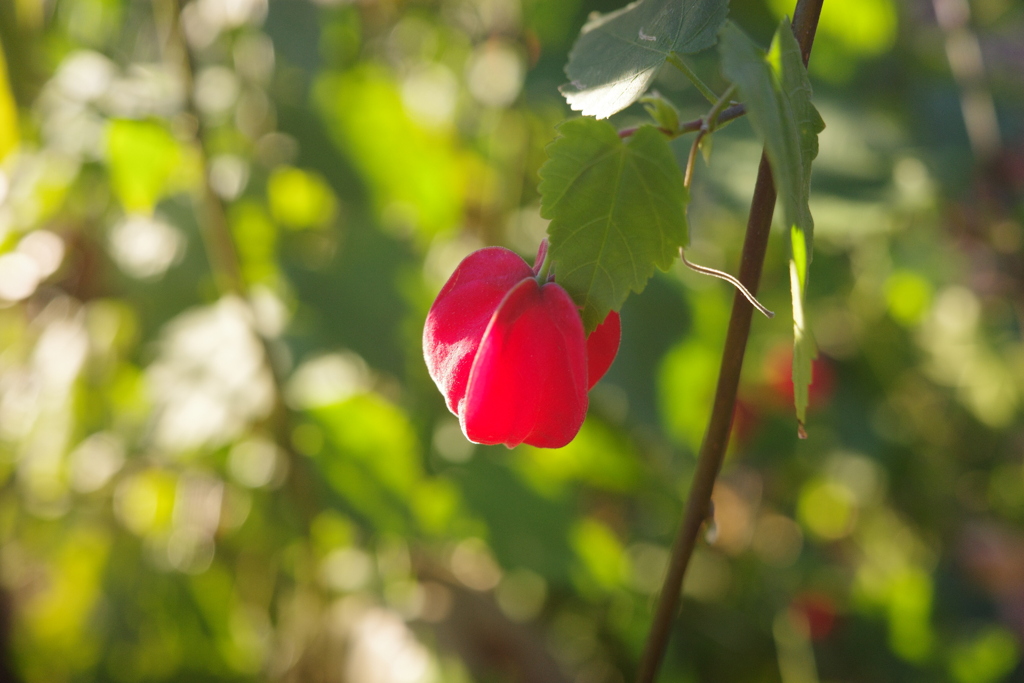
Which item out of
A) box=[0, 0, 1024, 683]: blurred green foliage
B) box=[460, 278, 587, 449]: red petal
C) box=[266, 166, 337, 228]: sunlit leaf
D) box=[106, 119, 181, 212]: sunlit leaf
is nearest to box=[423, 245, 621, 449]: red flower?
box=[460, 278, 587, 449]: red petal

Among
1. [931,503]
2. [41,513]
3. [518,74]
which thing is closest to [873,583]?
[931,503]

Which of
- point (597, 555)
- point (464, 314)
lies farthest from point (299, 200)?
point (464, 314)

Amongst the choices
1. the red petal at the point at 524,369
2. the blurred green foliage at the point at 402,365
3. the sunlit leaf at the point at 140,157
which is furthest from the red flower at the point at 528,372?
the sunlit leaf at the point at 140,157

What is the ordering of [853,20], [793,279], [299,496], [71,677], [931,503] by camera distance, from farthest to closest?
1. [931,503]
2. [71,677]
3. [299,496]
4. [853,20]
5. [793,279]

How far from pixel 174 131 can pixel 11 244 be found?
27 centimetres

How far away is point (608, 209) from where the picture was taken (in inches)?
9.2

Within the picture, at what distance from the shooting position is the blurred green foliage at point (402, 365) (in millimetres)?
741

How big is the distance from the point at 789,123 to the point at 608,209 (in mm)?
57

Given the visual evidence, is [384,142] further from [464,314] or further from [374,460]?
[464,314]

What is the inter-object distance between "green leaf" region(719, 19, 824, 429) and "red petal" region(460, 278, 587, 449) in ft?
0.21

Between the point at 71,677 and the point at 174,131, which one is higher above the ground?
the point at 174,131

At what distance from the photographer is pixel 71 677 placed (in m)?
1.04

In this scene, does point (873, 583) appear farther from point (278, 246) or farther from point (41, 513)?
point (41, 513)

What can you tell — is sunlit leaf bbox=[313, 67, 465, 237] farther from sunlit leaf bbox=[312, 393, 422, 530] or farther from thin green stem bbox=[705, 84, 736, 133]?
thin green stem bbox=[705, 84, 736, 133]
